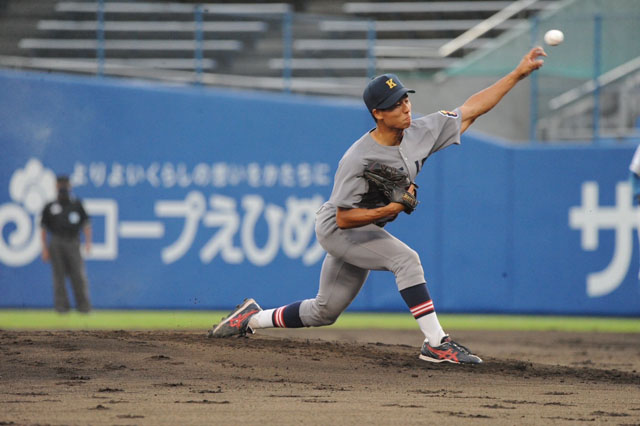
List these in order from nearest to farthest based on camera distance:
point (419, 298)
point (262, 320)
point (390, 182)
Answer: point (390, 182) < point (419, 298) < point (262, 320)

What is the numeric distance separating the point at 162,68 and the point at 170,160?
1.79m

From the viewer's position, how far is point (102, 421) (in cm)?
462

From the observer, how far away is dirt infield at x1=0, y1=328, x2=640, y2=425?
191 inches

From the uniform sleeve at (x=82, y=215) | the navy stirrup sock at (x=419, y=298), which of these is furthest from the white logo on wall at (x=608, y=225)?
the navy stirrup sock at (x=419, y=298)

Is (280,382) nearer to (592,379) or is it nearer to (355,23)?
(592,379)

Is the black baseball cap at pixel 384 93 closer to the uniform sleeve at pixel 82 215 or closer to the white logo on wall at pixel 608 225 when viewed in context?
the white logo on wall at pixel 608 225

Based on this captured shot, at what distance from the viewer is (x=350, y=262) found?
627 cm

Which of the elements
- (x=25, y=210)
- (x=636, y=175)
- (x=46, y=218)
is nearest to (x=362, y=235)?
(x=636, y=175)

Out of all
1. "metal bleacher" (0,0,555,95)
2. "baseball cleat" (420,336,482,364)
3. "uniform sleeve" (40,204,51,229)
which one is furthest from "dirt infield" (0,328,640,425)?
"metal bleacher" (0,0,555,95)

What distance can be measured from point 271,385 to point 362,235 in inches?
46.1

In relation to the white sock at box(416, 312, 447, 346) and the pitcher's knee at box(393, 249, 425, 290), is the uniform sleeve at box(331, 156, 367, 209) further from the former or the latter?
the white sock at box(416, 312, 447, 346)

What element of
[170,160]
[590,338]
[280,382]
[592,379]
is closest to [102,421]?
[280,382]

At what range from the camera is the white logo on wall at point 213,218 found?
1262 cm

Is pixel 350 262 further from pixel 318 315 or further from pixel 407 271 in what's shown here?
pixel 318 315
